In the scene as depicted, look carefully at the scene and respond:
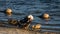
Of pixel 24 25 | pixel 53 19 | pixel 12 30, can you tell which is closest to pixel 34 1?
pixel 53 19

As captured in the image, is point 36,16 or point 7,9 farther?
point 7,9

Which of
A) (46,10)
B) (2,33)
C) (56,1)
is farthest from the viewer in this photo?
(56,1)

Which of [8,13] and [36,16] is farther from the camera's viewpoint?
[8,13]

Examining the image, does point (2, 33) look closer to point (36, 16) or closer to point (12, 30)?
point (12, 30)

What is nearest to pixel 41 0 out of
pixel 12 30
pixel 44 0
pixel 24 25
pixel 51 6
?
pixel 44 0

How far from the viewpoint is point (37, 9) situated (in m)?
17.8

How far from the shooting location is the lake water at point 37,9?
14699 millimetres

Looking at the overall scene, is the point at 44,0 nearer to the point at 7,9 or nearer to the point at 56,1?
the point at 56,1

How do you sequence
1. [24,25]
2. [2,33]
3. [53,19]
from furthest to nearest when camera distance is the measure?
[53,19], [24,25], [2,33]

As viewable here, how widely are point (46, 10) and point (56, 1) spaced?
2570mm

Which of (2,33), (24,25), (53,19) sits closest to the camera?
(2,33)

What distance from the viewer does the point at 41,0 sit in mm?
20328

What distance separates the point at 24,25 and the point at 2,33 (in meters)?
3.05

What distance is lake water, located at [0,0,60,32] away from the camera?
14.7m
